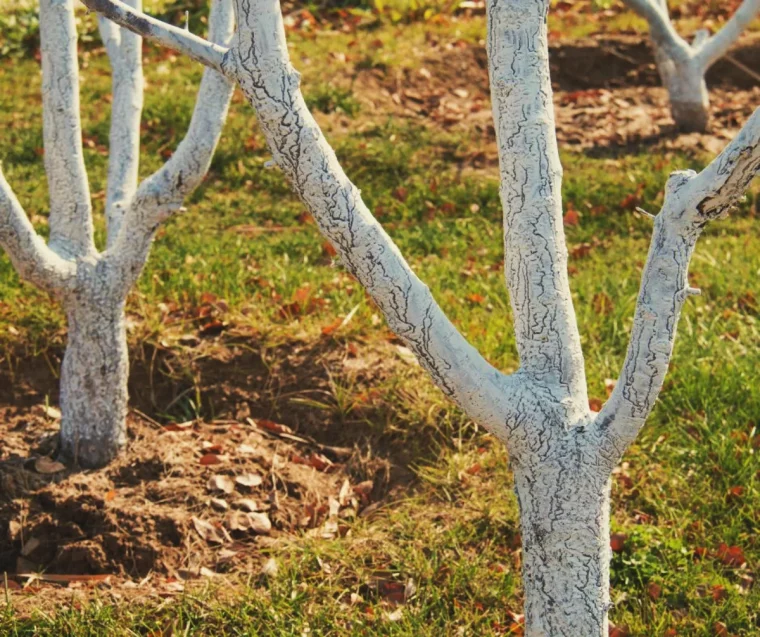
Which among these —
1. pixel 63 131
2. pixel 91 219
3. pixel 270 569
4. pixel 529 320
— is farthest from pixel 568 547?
pixel 63 131

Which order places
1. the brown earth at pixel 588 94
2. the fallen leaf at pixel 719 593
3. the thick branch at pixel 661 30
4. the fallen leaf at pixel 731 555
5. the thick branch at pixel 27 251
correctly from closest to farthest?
the thick branch at pixel 27 251 < the fallen leaf at pixel 719 593 < the fallen leaf at pixel 731 555 < the thick branch at pixel 661 30 < the brown earth at pixel 588 94

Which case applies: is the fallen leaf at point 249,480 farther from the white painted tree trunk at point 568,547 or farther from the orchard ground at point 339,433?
the white painted tree trunk at point 568,547

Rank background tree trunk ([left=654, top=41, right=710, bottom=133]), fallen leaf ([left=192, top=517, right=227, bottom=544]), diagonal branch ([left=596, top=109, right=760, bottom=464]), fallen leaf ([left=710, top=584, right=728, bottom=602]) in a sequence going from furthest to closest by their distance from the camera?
1. background tree trunk ([left=654, top=41, right=710, bottom=133])
2. fallen leaf ([left=192, top=517, right=227, bottom=544])
3. fallen leaf ([left=710, top=584, right=728, bottom=602])
4. diagonal branch ([left=596, top=109, right=760, bottom=464])

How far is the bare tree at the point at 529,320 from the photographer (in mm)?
2352

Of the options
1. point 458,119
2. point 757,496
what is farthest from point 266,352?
point 458,119

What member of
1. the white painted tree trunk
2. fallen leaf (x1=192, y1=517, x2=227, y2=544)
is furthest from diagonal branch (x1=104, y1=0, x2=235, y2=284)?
the white painted tree trunk

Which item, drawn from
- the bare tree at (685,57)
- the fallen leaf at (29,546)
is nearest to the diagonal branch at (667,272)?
the fallen leaf at (29,546)

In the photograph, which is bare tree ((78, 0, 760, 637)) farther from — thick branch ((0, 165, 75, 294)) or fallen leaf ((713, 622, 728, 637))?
thick branch ((0, 165, 75, 294))

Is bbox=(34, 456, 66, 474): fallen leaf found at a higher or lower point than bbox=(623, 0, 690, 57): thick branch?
lower

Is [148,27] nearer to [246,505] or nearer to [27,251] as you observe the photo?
[27,251]

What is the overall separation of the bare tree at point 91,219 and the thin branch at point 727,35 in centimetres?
422

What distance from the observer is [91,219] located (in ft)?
11.5

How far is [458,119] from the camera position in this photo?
7133 mm

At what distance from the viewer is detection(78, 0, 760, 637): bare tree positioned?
235 cm
